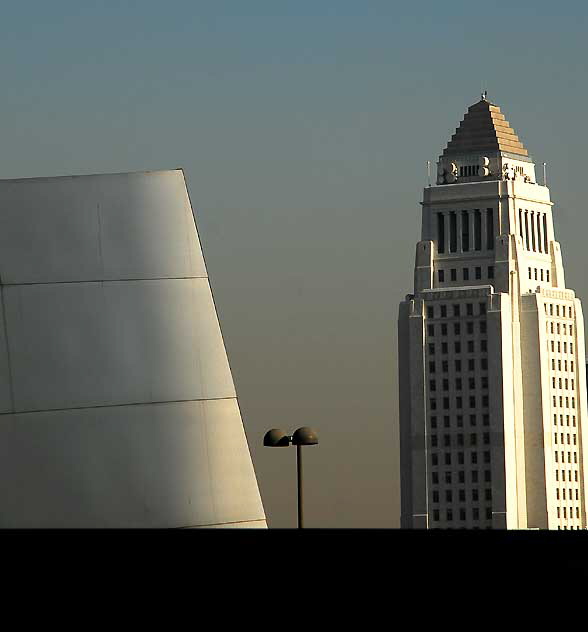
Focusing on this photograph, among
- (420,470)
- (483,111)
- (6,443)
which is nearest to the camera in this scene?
(6,443)

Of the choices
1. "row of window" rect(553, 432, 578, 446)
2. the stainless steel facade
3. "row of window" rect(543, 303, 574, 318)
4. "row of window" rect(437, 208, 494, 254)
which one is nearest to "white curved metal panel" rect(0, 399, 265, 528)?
the stainless steel facade

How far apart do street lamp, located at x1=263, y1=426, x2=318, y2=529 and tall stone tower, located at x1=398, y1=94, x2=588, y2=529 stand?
121567 millimetres

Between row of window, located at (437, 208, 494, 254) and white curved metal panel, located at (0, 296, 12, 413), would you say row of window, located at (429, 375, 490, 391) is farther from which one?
white curved metal panel, located at (0, 296, 12, 413)

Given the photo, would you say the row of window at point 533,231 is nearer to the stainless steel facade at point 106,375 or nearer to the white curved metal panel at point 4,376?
the stainless steel facade at point 106,375

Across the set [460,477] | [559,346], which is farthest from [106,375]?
[559,346]

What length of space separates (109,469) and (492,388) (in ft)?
436

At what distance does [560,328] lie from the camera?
157 m

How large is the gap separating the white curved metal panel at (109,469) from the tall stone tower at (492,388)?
425 feet

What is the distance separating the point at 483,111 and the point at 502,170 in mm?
12666

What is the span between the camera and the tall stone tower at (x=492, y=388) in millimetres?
152625
